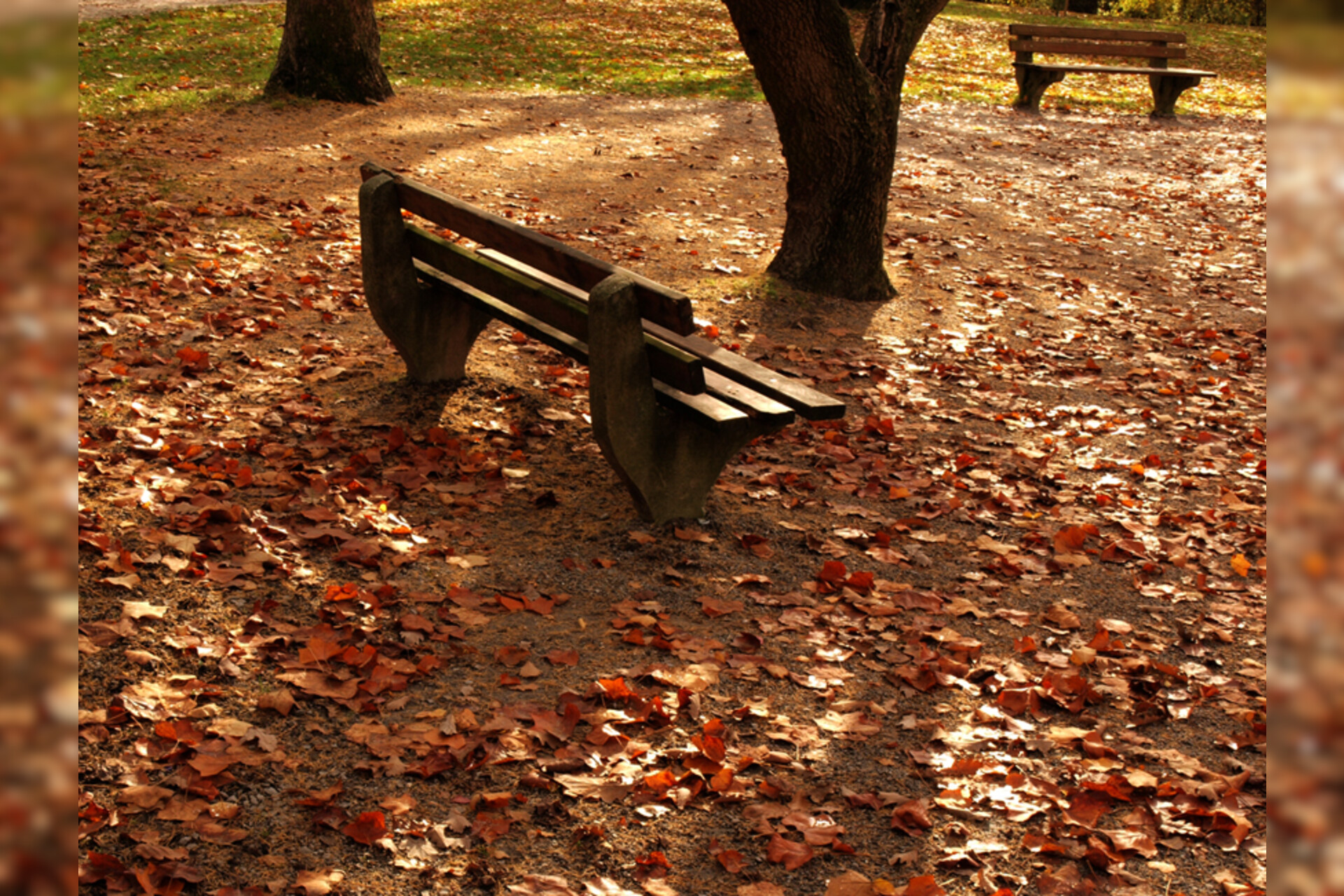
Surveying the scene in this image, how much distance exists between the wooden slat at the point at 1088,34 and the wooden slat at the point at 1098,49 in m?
0.08

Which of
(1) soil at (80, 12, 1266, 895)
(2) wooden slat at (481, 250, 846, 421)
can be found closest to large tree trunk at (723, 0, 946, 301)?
(1) soil at (80, 12, 1266, 895)

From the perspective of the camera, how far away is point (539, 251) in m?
4.32

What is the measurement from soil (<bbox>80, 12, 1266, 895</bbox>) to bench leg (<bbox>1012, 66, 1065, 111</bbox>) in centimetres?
643

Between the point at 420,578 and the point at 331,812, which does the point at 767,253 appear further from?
the point at 331,812

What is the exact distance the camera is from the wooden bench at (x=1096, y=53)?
1420cm

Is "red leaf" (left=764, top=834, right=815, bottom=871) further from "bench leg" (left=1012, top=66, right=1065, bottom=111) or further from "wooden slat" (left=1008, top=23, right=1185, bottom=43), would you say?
"wooden slat" (left=1008, top=23, right=1185, bottom=43)

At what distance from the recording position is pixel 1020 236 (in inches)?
354

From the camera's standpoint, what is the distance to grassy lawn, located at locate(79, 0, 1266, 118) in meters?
11.9

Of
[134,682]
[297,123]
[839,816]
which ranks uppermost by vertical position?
[297,123]

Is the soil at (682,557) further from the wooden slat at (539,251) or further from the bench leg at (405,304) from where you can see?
the wooden slat at (539,251)

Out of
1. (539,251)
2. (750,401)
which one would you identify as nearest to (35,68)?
(750,401)

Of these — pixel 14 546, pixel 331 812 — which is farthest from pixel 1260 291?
pixel 14 546

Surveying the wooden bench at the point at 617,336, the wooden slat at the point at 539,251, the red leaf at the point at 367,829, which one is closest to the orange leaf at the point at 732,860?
the red leaf at the point at 367,829

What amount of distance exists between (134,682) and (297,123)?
798 centimetres
